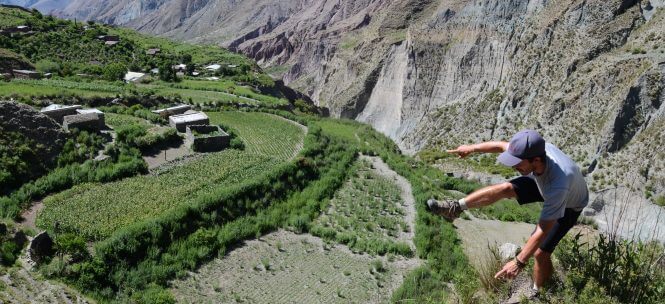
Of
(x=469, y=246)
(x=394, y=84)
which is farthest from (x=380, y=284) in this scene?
(x=394, y=84)

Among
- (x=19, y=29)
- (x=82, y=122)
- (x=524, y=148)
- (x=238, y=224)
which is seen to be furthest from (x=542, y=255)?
(x=19, y=29)

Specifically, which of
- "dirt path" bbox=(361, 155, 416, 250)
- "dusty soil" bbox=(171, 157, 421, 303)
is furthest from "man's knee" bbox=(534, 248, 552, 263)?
"dirt path" bbox=(361, 155, 416, 250)

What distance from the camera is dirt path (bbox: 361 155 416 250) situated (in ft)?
65.7

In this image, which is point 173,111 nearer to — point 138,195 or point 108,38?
point 138,195

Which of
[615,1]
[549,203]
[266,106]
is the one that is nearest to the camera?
[549,203]

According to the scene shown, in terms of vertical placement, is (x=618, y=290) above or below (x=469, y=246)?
above

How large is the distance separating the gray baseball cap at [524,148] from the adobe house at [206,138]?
67.1 ft

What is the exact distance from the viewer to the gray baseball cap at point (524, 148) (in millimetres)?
5043

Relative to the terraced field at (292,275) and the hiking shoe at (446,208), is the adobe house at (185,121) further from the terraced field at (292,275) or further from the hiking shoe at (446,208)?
the hiking shoe at (446,208)

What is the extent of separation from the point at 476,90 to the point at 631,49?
20.3m

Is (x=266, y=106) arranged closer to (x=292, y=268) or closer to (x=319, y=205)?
(x=319, y=205)

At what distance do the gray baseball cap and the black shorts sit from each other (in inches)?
27.3

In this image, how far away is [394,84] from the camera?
7769 cm

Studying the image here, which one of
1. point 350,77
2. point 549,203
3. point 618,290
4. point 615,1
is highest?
point 615,1
